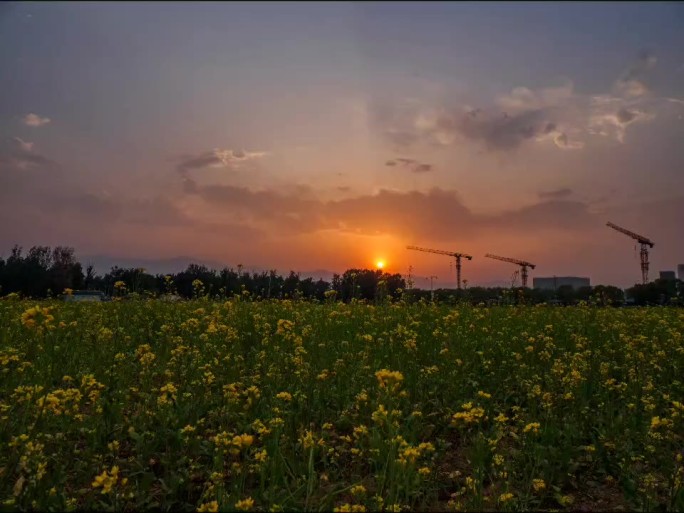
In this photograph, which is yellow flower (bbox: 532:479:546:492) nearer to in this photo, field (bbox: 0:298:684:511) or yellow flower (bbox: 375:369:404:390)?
field (bbox: 0:298:684:511)

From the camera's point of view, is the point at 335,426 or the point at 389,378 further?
the point at 335,426

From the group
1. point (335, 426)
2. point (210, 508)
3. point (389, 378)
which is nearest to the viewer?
point (210, 508)

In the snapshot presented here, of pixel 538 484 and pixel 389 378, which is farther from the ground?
pixel 389 378

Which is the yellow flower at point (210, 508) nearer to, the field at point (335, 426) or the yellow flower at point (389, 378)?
the field at point (335, 426)

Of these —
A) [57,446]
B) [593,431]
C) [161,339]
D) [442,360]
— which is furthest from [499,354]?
[57,446]

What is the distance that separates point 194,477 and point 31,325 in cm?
207

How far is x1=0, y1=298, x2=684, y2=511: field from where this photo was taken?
4.38m

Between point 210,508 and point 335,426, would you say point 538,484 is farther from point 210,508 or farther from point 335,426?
point 210,508

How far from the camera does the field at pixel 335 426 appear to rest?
172 inches

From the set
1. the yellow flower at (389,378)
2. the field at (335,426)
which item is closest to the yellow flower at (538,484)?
the field at (335,426)

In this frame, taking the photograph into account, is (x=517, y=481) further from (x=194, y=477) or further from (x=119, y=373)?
(x=119, y=373)

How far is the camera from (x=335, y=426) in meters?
5.95

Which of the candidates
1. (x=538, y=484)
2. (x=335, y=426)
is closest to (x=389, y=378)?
(x=538, y=484)

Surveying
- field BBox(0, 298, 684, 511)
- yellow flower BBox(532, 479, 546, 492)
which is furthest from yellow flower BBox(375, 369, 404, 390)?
yellow flower BBox(532, 479, 546, 492)
